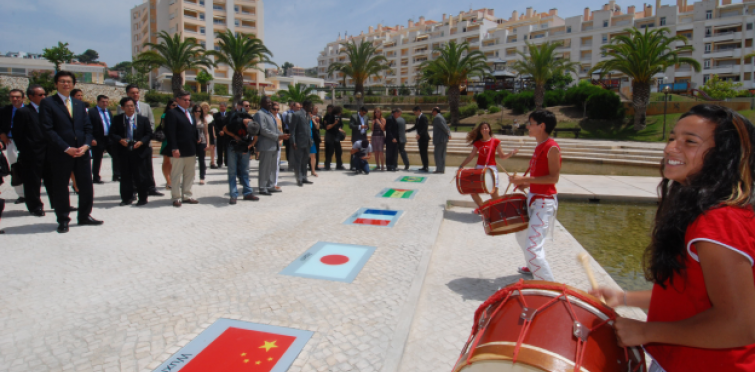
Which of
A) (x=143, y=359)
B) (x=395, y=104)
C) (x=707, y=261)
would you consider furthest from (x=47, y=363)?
(x=395, y=104)

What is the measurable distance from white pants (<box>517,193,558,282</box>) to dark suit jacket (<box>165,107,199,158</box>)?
594 centimetres

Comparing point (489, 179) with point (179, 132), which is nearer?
point (489, 179)

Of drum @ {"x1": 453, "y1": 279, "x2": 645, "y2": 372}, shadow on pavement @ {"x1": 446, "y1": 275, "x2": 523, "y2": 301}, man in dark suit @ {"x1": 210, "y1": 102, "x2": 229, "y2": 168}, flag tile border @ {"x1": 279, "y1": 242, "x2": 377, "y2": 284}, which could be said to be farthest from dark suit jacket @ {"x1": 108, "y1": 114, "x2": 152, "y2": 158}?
drum @ {"x1": 453, "y1": 279, "x2": 645, "y2": 372}

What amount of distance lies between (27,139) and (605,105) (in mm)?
32967

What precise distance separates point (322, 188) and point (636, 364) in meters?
8.78

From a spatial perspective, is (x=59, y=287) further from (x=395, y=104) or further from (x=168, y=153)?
(x=395, y=104)

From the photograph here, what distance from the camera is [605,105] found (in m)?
31.4

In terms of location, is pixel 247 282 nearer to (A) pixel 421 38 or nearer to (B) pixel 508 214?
(B) pixel 508 214

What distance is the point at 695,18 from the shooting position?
233ft

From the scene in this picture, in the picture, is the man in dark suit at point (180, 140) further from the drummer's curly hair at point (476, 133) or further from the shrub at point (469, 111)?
the shrub at point (469, 111)

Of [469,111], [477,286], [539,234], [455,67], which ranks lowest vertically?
[477,286]

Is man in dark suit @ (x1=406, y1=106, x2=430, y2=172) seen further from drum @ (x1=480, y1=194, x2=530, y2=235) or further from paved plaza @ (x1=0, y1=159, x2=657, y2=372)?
drum @ (x1=480, y1=194, x2=530, y2=235)

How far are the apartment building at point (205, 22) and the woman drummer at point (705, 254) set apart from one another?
76.2m

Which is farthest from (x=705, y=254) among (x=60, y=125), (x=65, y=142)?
(x=60, y=125)
